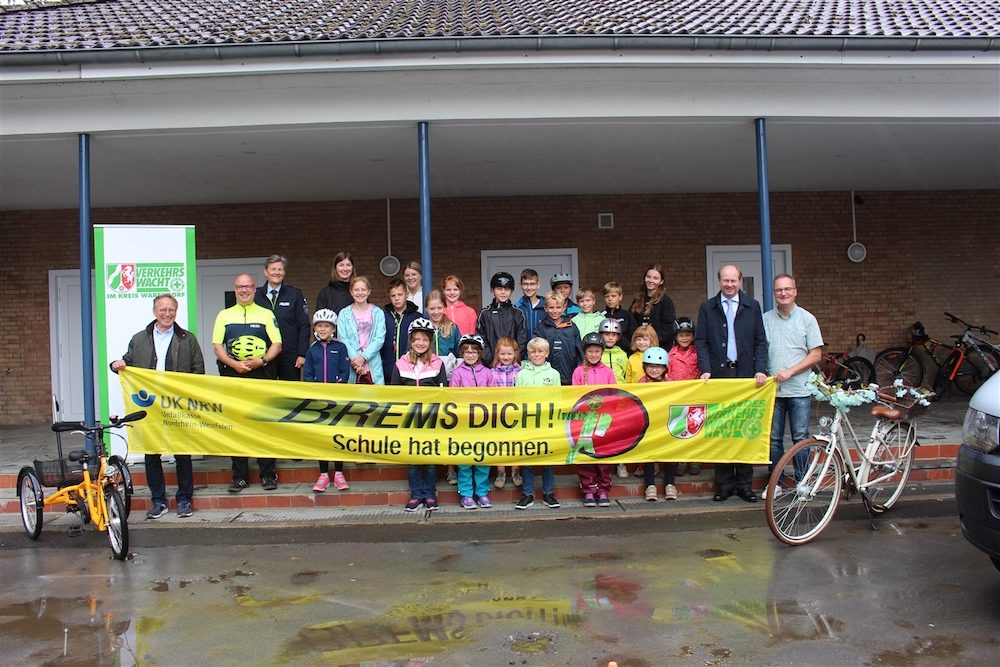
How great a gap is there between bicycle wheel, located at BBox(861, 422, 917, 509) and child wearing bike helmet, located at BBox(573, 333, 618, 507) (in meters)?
2.06

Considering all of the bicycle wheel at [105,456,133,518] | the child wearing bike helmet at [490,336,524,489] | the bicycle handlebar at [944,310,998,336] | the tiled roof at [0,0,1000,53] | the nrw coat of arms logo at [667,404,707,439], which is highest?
the tiled roof at [0,0,1000,53]

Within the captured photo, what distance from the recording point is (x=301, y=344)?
758cm

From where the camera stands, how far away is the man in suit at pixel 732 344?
6754mm

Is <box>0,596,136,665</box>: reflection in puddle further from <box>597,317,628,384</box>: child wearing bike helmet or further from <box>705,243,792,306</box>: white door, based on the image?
<box>705,243,792,306</box>: white door

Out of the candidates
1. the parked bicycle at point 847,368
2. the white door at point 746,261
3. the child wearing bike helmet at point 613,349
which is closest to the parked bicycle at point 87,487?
the child wearing bike helmet at point 613,349

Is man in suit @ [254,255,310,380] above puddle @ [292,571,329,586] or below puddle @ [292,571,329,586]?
above

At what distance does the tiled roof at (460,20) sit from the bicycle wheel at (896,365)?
15.8ft

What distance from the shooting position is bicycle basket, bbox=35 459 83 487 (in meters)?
6.04

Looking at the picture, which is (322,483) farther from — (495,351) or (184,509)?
(495,351)

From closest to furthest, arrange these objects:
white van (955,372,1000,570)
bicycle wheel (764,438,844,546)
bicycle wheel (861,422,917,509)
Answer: white van (955,372,1000,570)
bicycle wheel (764,438,844,546)
bicycle wheel (861,422,917,509)

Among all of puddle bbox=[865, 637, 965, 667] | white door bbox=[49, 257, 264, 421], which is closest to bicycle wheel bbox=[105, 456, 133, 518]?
puddle bbox=[865, 637, 965, 667]

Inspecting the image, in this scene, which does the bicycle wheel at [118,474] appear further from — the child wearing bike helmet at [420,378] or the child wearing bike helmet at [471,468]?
the child wearing bike helmet at [471,468]

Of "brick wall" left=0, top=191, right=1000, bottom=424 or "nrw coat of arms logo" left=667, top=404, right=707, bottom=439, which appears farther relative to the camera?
"brick wall" left=0, top=191, right=1000, bottom=424

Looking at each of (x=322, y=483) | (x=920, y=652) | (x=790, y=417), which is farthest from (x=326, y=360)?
(x=920, y=652)
